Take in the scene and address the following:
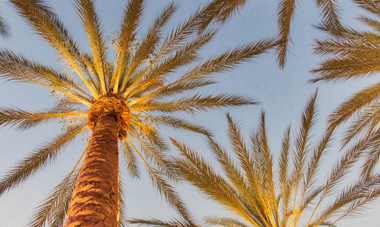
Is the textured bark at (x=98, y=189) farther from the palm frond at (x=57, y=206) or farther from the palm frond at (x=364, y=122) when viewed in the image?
the palm frond at (x=364, y=122)

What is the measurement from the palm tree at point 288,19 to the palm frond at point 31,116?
520 cm

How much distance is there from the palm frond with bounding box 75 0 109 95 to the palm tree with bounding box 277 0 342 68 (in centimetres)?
408

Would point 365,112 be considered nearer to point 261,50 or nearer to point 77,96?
point 261,50

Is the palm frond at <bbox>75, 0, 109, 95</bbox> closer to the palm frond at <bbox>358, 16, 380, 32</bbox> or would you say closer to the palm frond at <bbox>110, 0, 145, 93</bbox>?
the palm frond at <bbox>110, 0, 145, 93</bbox>

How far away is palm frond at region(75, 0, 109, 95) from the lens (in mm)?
5523

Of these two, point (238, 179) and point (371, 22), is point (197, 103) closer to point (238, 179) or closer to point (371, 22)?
point (238, 179)

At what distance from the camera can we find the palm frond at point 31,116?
18.3ft

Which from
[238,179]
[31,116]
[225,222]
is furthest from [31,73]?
[225,222]

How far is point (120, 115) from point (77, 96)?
4.50 feet

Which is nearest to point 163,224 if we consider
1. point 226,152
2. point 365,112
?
point 226,152

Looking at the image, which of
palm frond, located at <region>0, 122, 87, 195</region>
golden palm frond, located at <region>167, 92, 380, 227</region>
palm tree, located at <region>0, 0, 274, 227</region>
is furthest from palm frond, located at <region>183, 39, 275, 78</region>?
palm frond, located at <region>0, 122, 87, 195</region>

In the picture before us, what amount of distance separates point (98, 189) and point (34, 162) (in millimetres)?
3818

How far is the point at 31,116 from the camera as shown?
5.99 metres

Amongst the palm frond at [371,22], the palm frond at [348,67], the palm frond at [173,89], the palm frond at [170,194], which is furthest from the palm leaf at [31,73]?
the palm frond at [371,22]
